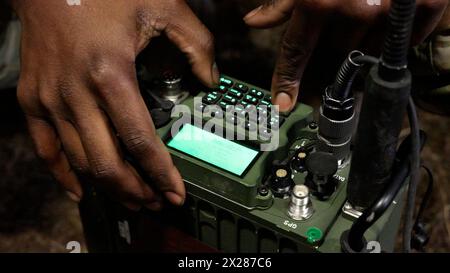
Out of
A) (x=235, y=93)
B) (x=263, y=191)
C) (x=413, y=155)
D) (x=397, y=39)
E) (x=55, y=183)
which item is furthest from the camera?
(x=55, y=183)

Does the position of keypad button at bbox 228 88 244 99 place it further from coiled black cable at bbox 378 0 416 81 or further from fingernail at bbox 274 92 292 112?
coiled black cable at bbox 378 0 416 81

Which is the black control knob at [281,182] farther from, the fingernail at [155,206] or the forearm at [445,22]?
the forearm at [445,22]

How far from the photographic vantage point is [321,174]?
32.4 inches

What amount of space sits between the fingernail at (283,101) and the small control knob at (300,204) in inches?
5.3

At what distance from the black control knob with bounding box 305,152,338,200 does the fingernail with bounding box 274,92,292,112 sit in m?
0.10

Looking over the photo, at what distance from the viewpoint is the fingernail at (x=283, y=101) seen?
35.9 inches

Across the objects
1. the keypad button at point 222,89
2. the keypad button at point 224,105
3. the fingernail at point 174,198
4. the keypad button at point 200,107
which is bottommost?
the fingernail at point 174,198

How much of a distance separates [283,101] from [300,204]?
0.16 meters


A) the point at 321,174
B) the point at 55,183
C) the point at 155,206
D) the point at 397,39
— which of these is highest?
the point at 397,39

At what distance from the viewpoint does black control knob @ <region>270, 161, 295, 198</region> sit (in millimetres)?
851

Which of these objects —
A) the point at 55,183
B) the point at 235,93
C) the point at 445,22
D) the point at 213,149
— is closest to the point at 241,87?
the point at 235,93

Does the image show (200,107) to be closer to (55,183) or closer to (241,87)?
(241,87)

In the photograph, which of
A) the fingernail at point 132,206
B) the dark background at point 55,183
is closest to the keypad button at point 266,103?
the fingernail at point 132,206

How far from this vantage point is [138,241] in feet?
3.37
